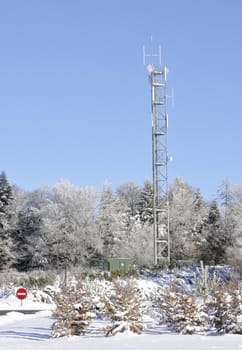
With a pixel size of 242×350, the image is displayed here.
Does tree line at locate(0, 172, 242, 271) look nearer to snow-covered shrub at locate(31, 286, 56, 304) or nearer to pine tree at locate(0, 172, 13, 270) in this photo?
pine tree at locate(0, 172, 13, 270)

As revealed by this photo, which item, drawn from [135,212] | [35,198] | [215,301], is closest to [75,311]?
[215,301]

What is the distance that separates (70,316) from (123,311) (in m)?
1.22

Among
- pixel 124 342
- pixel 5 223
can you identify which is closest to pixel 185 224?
pixel 5 223

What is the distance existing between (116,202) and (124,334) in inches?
2055

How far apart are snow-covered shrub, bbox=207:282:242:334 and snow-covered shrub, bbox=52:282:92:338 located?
9.48 feet

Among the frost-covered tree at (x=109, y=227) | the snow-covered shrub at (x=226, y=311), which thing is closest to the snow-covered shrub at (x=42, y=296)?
the snow-covered shrub at (x=226, y=311)

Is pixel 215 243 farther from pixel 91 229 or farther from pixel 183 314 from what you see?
pixel 183 314

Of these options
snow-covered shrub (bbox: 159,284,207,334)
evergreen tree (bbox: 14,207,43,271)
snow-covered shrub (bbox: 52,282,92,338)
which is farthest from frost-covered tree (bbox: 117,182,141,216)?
snow-covered shrub (bbox: 52,282,92,338)

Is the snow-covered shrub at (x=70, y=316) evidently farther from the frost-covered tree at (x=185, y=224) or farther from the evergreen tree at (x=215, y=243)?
the frost-covered tree at (x=185, y=224)

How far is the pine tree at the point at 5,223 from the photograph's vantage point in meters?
54.5

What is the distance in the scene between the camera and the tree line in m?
56.8

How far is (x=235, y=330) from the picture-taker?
43.6ft

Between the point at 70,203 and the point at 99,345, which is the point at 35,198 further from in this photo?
the point at 99,345

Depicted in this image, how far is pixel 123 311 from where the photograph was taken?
13.7 meters
